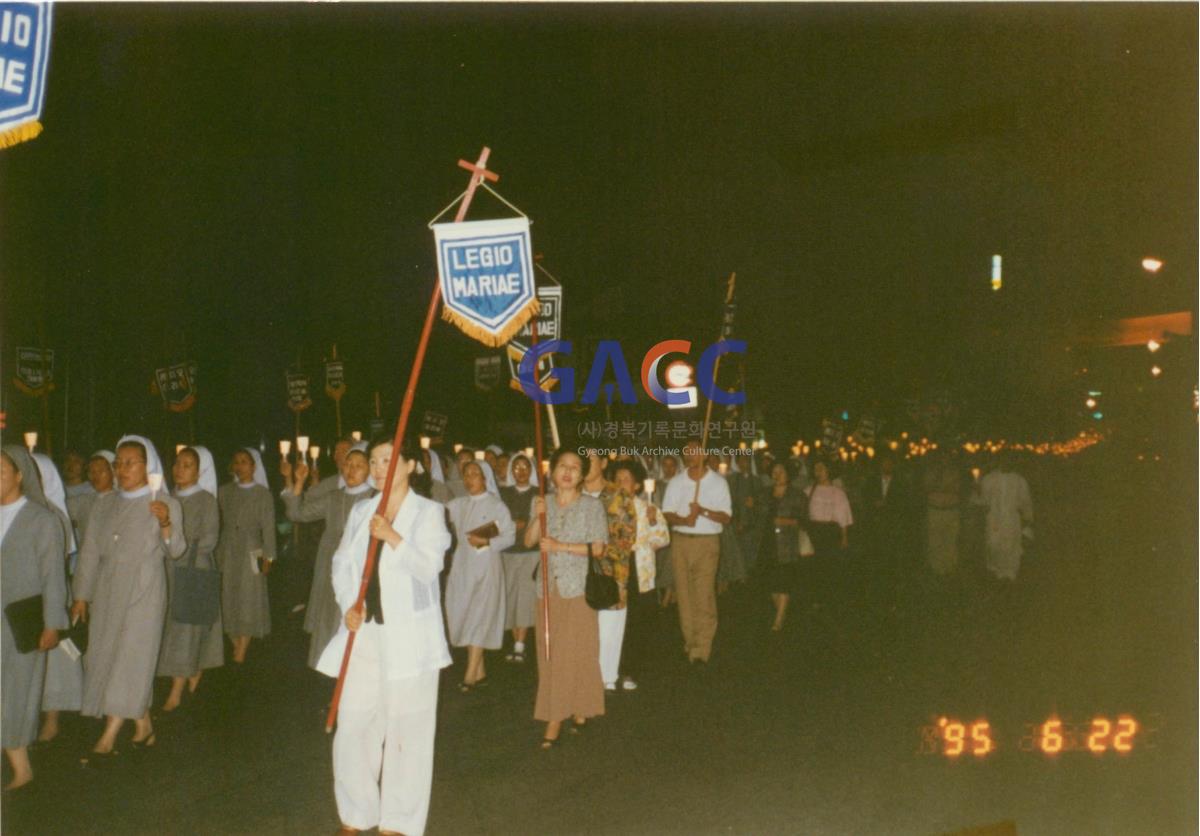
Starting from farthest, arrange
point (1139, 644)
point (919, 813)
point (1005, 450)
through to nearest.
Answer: point (1005, 450) → point (1139, 644) → point (919, 813)

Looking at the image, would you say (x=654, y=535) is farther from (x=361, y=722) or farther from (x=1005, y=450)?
(x=1005, y=450)

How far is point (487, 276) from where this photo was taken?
19.9 feet

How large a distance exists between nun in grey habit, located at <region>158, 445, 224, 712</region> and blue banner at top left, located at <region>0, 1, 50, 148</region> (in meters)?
3.07

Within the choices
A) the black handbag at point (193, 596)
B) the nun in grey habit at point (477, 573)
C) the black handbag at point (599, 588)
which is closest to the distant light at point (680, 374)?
the nun in grey habit at point (477, 573)

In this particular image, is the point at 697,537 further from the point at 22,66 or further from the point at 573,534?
the point at 22,66

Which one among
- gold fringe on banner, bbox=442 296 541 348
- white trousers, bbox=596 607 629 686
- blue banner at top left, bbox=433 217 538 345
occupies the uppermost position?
blue banner at top left, bbox=433 217 538 345

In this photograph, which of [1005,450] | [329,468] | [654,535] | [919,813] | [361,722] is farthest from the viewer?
[329,468]

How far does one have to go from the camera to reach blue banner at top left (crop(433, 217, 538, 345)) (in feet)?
19.4

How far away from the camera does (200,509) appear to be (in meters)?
7.04

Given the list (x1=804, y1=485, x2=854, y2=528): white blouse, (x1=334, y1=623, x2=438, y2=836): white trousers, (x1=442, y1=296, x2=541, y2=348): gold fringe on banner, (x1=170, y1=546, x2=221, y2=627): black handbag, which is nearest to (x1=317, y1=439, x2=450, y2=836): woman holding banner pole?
(x1=334, y1=623, x2=438, y2=836): white trousers

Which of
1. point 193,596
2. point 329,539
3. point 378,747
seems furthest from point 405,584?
point 329,539

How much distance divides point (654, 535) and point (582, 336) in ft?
53.5

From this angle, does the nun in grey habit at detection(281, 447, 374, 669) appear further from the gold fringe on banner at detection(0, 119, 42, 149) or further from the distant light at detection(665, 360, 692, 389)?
the distant light at detection(665, 360, 692, 389)

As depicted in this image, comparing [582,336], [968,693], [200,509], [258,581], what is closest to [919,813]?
[968,693]
